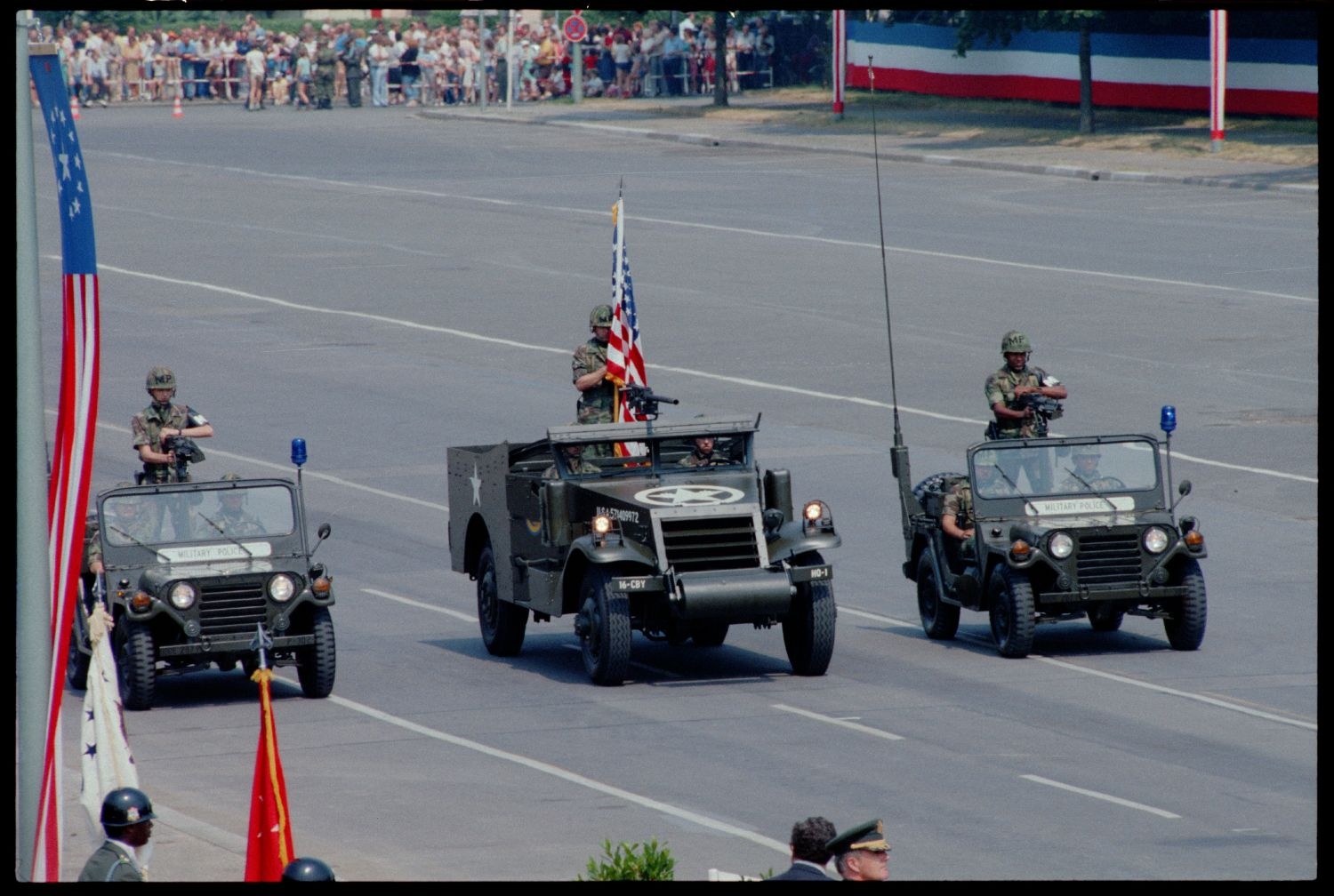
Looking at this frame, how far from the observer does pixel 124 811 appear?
9086mm

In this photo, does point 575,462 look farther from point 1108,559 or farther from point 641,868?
point 641,868

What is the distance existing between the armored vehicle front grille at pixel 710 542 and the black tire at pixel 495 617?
174 cm

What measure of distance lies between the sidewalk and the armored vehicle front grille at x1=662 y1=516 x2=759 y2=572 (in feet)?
108

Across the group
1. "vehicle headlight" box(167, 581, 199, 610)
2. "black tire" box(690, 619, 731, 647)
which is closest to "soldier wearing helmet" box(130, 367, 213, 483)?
"vehicle headlight" box(167, 581, 199, 610)

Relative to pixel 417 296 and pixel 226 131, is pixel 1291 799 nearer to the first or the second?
pixel 417 296

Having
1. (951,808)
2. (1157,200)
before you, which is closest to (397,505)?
(951,808)

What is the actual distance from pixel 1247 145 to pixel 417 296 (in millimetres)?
23759

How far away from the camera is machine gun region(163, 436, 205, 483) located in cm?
1864

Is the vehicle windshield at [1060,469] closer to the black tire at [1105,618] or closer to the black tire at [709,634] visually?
the black tire at [1105,618]

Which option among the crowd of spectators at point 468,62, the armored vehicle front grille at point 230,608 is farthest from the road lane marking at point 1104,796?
the crowd of spectators at point 468,62

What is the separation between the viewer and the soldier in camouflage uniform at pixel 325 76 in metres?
79.1

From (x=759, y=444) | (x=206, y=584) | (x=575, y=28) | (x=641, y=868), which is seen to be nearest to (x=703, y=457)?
(x=206, y=584)

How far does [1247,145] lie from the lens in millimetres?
55188

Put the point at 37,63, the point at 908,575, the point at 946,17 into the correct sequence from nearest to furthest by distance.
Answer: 1. the point at 37,63
2. the point at 908,575
3. the point at 946,17
